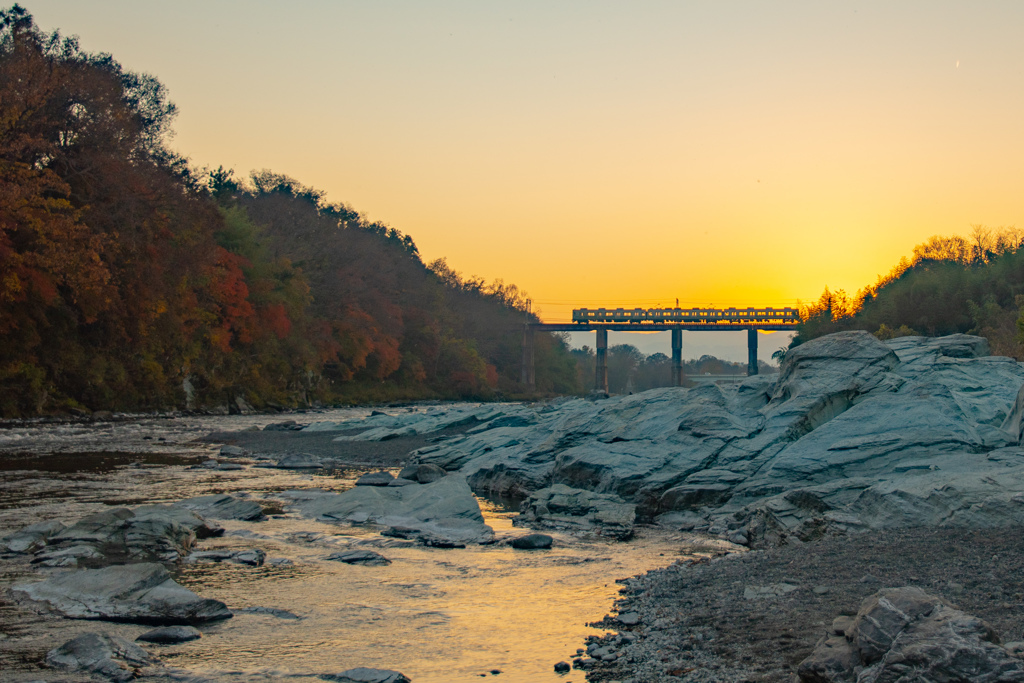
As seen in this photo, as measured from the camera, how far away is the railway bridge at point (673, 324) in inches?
4087

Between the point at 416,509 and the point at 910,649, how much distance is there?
1097 centimetres

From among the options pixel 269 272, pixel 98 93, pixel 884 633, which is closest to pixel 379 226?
pixel 269 272

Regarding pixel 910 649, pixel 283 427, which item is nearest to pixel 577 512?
pixel 910 649

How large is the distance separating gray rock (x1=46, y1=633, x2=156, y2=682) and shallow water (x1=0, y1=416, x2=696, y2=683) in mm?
270

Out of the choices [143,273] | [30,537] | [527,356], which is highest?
[143,273]

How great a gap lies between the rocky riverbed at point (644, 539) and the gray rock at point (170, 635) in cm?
24

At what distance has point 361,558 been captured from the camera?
11.8 meters

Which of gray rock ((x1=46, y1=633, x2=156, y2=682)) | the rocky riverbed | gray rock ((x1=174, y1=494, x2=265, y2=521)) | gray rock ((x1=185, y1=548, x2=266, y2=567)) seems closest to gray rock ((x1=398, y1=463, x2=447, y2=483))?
the rocky riverbed

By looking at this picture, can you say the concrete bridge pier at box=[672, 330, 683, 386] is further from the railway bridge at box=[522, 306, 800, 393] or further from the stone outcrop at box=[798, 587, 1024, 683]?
the stone outcrop at box=[798, 587, 1024, 683]

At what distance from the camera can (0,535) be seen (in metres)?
12.5

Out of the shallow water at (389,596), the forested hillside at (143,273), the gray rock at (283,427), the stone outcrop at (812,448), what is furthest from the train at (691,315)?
the shallow water at (389,596)

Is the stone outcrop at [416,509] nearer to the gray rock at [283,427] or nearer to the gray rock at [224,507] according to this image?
the gray rock at [224,507]

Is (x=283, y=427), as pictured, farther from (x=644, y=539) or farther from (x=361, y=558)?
(x=361, y=558)

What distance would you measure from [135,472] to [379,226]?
101963 mm
